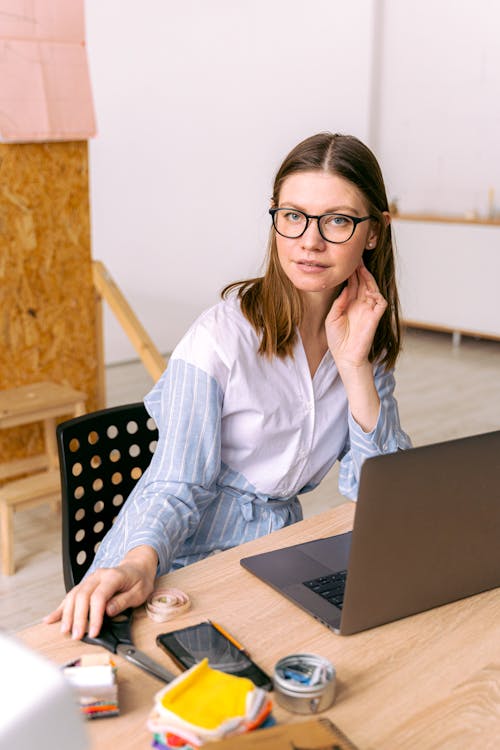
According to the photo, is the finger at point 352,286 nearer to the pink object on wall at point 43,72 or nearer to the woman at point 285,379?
the woman at point 285,379

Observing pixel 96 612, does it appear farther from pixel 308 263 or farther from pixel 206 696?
pixel 308 263

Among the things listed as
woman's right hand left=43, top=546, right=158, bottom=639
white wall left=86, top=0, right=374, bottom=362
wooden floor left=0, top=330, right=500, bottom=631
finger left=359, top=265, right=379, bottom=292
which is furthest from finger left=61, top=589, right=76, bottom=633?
white wall left=86, top=0, right=374, bottom=362

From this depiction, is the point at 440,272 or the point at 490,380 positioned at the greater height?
the point at 440,272

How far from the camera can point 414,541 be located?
1.03 m

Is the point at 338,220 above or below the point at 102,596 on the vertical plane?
above

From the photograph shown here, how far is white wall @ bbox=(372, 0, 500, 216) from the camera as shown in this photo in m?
6.16

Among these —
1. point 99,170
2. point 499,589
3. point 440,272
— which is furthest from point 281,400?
point 440,272

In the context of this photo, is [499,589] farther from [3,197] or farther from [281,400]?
[3,197]

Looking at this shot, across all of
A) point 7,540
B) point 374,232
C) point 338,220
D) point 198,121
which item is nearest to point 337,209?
point 338,220

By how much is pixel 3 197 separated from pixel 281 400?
196 cm

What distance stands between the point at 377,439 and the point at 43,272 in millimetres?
2085

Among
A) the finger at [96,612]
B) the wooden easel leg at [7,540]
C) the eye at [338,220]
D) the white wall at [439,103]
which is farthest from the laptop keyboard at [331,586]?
the white wall at [439,103]

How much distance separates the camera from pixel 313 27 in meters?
6.04

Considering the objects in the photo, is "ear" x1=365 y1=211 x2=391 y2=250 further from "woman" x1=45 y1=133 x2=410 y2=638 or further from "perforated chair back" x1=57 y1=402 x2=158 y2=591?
"perforated chair back" x1=57 y1=402 x2=158 y2=591
